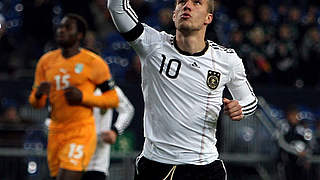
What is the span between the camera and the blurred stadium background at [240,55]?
478 inches

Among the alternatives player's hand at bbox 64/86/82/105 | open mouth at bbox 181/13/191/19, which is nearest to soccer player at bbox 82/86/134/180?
player's hand at bbox 64/86/82/105

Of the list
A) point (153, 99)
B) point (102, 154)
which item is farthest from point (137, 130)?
point (153, 99)

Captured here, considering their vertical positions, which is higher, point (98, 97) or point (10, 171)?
point (98, 97)

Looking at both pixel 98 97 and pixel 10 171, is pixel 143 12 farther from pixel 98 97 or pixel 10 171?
pixel 98 97

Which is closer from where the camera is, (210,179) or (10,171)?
(210,179)

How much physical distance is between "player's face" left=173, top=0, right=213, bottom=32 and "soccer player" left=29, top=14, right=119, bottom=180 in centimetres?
274

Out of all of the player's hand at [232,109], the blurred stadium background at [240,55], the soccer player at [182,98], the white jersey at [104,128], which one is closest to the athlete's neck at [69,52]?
the white jersey at [104,128]

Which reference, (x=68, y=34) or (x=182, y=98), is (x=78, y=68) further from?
(x=182, y=98)

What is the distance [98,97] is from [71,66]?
1.46 ft

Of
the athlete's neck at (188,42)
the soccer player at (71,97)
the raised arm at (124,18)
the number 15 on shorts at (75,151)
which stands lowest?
the number 15 on shorts at (75,151)

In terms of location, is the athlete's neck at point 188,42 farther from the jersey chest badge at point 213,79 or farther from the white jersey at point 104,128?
the white jersey at point 104,128

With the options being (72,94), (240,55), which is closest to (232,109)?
(72,94)

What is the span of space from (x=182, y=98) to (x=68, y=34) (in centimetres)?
327

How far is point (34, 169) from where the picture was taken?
11609 mm
